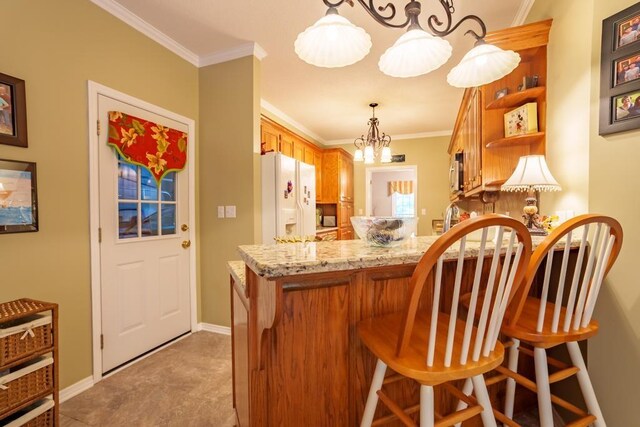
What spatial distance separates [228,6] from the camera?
211 centimetres

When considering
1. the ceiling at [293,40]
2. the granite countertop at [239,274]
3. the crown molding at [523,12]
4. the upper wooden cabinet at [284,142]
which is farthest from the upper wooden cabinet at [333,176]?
the granite countertop at [239,274]

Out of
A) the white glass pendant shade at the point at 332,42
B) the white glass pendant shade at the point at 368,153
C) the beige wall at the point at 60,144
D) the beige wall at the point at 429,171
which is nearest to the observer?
the white glass pendant shade at the point at 332,42

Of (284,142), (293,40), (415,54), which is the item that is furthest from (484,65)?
(284,142)

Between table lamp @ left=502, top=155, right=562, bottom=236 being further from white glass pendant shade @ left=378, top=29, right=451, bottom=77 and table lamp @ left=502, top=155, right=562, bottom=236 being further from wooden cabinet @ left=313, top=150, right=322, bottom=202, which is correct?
wooden cabinet @ left=313, top=150, right=322, bottom=202

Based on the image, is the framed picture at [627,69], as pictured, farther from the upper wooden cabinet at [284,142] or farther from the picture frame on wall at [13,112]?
the picture frame on wall at [13,112]

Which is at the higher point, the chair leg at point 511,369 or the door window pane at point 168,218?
the door window pane at point 168,218

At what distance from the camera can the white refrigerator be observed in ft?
9.11

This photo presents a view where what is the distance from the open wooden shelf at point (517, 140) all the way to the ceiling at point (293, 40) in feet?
3.28

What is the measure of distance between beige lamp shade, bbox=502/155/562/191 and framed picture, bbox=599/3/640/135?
1.10ft

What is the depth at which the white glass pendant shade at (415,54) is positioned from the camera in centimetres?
114

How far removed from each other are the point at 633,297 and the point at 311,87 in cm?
319

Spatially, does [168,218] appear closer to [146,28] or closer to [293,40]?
[146,28]

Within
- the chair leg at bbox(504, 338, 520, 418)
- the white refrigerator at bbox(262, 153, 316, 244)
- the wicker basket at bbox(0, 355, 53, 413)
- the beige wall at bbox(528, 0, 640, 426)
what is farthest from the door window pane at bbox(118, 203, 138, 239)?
the beige wall at bbox(528, 0, 640, 426)

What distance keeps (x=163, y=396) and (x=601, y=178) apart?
2.66 meters
